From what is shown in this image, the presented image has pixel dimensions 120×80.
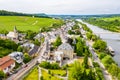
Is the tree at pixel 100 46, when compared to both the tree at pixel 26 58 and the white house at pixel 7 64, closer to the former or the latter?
the tree at pixel 26 58

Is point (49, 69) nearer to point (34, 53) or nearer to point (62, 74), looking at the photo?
point (62, 74)

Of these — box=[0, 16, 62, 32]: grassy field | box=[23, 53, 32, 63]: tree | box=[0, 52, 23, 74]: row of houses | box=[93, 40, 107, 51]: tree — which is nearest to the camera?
box=[0, 52, 23, 74]: row of houses

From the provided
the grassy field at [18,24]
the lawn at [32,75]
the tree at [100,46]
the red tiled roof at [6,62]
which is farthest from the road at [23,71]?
the grassy field at [18,24]

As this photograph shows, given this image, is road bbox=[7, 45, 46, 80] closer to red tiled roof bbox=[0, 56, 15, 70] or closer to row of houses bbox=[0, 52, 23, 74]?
row of houses bbox=[0, 52, 23, 74]

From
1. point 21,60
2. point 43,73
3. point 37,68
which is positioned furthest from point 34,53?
point 43,73

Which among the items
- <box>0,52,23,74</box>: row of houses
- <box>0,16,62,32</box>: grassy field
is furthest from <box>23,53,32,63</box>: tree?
<box>0,16,62,32</box>: grassy field


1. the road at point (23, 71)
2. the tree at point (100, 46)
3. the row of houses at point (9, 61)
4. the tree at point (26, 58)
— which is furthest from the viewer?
the tree at point (100, 46)

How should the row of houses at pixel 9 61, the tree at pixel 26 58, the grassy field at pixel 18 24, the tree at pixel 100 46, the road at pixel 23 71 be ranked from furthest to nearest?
the grassy field at pixel 18 24, the tree at pixel 100 46, the tree at pixel 26 58, the row of houses at pixel 9 61, the road at pixel 23 71

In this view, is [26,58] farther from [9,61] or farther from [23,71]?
[23,71]

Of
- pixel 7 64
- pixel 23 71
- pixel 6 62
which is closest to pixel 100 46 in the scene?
pixel 23 71

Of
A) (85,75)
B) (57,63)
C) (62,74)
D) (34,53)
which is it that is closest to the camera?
(85,75)

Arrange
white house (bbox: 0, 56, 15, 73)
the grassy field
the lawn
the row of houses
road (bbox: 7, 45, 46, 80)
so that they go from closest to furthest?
the lawn → road (bbox: 7, 45, 46, 80) → white house (bbox: 0, 56, 15, 73) → the row of houses → the grassy field
